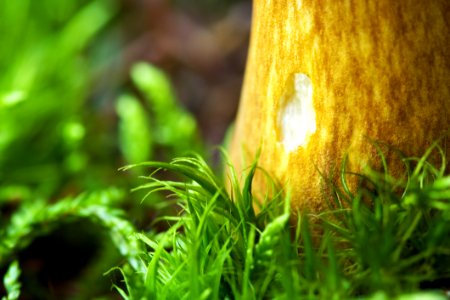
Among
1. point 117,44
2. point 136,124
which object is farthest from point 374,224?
point 117,44

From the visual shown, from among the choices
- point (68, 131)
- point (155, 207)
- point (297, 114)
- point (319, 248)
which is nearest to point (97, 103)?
point (68, 131)

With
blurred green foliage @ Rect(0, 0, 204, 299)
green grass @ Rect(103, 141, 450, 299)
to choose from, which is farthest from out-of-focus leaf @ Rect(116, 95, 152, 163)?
green grass @ Rect(103, 141, 450, 299)

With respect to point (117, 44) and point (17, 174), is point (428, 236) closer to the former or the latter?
point (17, 174)

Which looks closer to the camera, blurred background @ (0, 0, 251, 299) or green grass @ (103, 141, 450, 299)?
green grass @ (103, 141, 450, 299)

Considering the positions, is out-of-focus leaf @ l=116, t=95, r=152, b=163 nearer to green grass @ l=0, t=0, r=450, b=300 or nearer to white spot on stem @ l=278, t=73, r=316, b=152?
green grass @ l=0, t=0, r=450, b=300

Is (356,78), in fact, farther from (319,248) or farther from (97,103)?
(97,103)

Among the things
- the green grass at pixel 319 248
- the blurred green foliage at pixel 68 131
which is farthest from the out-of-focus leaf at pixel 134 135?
the green grass at pixel 319 248
